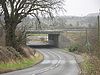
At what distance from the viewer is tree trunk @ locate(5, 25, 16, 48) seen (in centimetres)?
4641

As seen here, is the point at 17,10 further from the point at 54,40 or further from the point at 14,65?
the point at 54,40

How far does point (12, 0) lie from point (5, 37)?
6161mm

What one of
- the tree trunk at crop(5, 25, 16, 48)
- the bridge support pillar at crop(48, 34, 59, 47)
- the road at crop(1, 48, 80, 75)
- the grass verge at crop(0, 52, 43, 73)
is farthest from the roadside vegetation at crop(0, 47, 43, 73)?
the bridge support pillar at crop(48, 34, 59, 47)

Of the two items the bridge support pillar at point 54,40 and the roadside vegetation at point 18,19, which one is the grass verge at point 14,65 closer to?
the roadside vegetation at point 18,19

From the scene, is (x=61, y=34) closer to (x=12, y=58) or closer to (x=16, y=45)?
(x=16, y=45)

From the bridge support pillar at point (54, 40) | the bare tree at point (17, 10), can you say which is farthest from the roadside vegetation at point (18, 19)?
the bridge support pillar at point (54, 40)

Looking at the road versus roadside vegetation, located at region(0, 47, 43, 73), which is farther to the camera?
roadside vegetation, located at region(0, 47, 43, 73)

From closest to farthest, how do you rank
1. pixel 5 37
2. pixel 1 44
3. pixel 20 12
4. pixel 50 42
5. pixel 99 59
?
pixel 99 59, pixel 1 44, pixel 5 37, pixel 20 12, pixel 50 42

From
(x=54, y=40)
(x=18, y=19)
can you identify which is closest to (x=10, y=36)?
(x=18, y=19)

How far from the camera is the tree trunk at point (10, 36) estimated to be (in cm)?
4641

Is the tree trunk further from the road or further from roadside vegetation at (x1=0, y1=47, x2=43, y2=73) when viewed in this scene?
the road

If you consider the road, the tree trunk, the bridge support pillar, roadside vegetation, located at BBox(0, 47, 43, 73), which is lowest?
the bridge support pillar

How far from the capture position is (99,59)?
1323cm

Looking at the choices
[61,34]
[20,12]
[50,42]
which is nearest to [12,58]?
[20,12]
